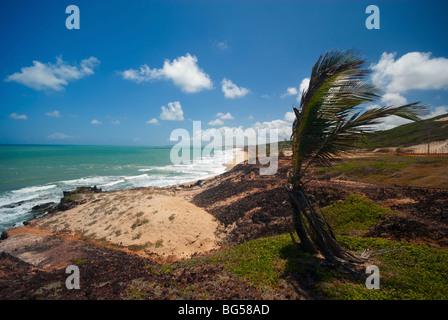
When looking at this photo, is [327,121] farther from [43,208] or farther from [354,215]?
[43,208]

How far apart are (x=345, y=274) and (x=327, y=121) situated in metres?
4.06

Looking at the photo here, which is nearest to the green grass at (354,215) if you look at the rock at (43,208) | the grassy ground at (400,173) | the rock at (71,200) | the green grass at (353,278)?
the green grass at (353,278)

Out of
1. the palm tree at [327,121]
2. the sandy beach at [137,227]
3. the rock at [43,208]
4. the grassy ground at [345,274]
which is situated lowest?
the rock at [43,208]

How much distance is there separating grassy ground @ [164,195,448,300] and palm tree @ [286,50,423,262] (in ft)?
2.35

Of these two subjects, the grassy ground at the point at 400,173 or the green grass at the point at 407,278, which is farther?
the grassy ground at the point at 400,173

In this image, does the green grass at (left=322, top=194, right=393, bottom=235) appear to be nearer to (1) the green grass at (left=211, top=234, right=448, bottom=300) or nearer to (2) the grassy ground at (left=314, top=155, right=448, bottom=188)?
(1) the green grass at (left=211, top=234, right=448, bottom=300)

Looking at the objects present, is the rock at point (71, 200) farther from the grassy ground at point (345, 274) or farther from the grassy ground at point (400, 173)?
the grassy ground at point (400, 173)

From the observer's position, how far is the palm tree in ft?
15.6

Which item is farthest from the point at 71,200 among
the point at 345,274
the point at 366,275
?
the point at 366,275

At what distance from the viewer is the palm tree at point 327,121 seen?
4762mm

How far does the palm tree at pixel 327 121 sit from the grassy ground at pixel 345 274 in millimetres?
716

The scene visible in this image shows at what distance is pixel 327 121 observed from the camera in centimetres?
520
